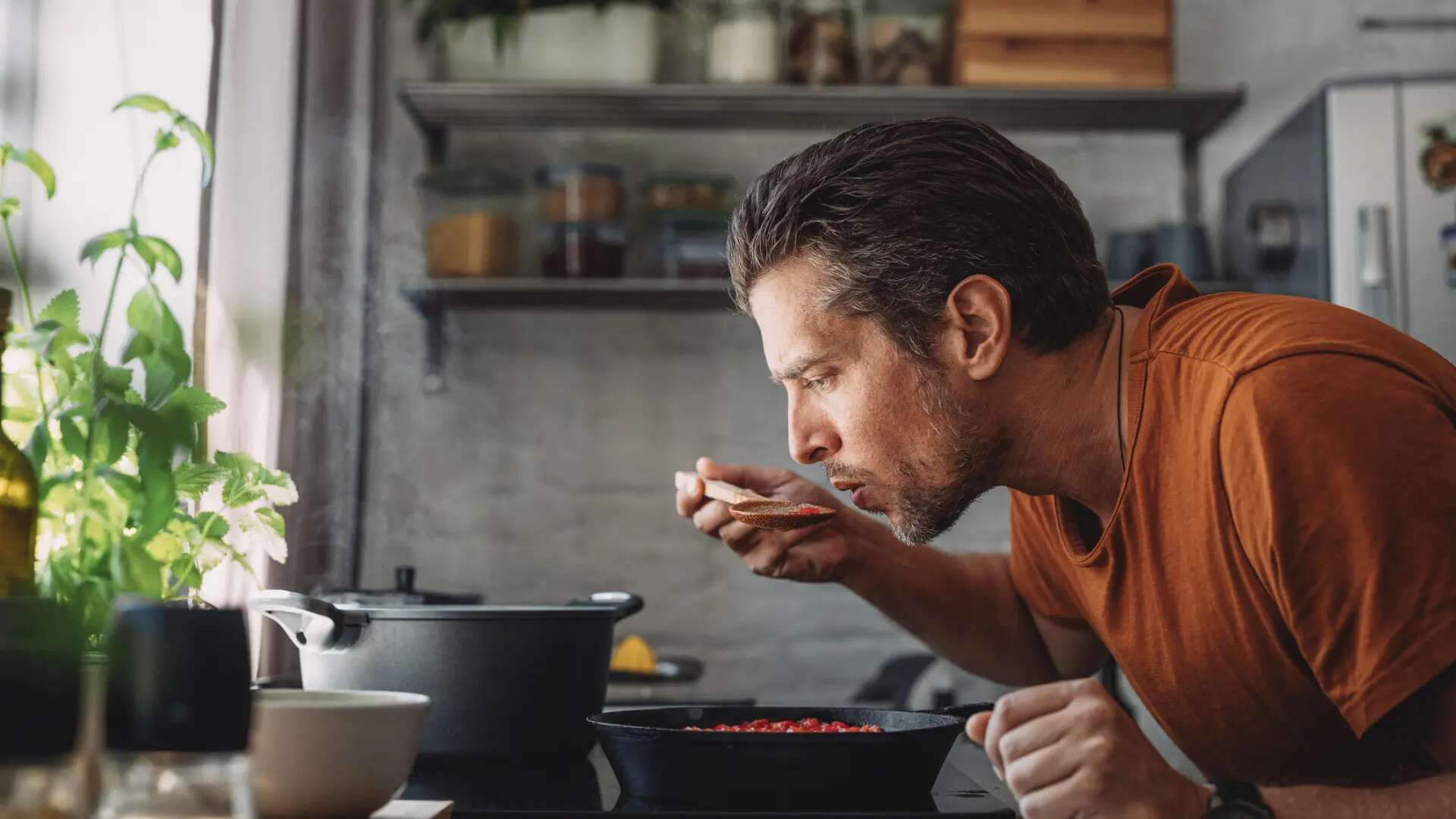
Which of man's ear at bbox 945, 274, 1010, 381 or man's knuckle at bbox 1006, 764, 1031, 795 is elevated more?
man's ear at bbox 945, 274, 1010, 381

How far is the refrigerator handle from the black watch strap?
63.8 inches

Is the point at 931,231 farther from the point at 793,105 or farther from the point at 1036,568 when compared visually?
the point at 793,105

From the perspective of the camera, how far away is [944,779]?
97 cm

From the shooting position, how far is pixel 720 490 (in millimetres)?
1410

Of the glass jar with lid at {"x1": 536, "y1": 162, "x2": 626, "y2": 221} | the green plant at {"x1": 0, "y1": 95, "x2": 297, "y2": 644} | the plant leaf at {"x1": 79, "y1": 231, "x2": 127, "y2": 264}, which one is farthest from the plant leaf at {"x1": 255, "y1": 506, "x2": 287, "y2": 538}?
the glass jar with lid at {"x1": 536, "y1": 162, "x2": 626, "y2": 221}

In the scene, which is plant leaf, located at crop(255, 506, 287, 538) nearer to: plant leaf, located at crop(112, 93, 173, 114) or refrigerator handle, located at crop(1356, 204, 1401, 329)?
plant leaf, located at crop(112, 93, 173, 114)

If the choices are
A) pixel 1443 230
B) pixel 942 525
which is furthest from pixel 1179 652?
pixel 1443 230

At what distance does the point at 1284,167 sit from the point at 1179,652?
167cm

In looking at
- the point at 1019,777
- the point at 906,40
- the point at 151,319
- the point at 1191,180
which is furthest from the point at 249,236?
the point at 1191,180

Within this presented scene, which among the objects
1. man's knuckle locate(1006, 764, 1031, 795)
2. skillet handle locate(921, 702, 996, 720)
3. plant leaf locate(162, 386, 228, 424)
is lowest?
man's knuckle locate(1006, 764, 1031, 795)

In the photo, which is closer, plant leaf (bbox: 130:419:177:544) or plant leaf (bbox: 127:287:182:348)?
plant leaf (bbox: 130:419:177:544)

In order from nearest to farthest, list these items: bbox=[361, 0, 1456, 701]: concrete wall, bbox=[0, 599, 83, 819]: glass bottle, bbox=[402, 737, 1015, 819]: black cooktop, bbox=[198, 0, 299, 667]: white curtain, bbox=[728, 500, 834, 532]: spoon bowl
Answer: bbox=[0, 599, 83, 819]: glass bottle < bbox=[402, 737, 1015, 819]: black cooktop < bbox=[728, 500, 834, 532]: spoon bowl < bbox=[198, 0, 299, 667]: white curtain < bbox=[361, 0, 1456, 701]: concrete wall

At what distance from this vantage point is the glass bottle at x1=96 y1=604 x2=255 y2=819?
485mm

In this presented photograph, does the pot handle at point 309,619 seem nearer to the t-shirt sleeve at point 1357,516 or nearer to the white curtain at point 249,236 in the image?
the white curtain at point 249,236
